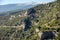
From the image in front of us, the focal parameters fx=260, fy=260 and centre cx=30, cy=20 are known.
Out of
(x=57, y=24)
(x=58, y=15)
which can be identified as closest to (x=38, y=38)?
(x=57, y=24)

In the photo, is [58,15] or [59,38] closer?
[59,38]

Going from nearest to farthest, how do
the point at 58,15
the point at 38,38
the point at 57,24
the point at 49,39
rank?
1. the point at 49,39
2. the point at 38,38
3. the point at 57,24
4. the point at 58,15

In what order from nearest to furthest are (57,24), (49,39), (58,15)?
(49,39), (57,24), (58,15)

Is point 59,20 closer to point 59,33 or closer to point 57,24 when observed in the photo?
point 57,24

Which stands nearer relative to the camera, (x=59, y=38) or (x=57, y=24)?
(x=59, y=38)

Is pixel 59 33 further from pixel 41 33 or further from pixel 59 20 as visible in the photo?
pixel 59 20

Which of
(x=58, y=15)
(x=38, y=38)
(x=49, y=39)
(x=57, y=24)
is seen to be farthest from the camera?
(x=58, y=15)

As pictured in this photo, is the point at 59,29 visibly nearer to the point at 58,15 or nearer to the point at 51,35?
the point at 51,35

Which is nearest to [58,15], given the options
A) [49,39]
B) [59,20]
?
[59,20]
